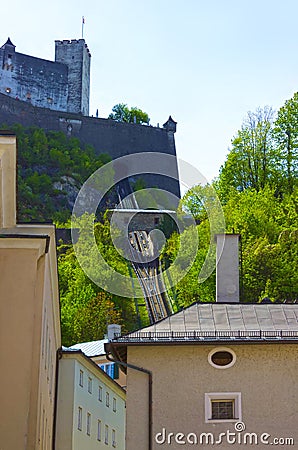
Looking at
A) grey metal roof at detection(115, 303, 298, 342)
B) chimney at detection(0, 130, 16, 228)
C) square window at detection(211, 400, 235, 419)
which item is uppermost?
chimney at detection(0, 130, 16, 228)

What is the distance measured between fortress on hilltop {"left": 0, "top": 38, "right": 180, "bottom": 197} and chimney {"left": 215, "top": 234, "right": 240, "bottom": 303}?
194ft

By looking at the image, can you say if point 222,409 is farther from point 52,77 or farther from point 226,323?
point 52,77

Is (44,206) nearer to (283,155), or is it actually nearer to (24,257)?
(283,155)

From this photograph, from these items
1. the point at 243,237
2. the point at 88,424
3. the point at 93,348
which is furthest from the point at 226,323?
the point at 243,237

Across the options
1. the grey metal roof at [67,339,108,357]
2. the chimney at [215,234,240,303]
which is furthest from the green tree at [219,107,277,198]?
the chimney at [215,234,240,303]

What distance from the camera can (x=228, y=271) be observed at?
17.9 meters

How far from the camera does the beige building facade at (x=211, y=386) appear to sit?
46.1ft

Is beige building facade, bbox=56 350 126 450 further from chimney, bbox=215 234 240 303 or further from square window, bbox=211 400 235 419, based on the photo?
square window, bbox=211 400 235 419

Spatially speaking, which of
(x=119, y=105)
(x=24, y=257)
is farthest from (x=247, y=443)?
(x=119, y=105)

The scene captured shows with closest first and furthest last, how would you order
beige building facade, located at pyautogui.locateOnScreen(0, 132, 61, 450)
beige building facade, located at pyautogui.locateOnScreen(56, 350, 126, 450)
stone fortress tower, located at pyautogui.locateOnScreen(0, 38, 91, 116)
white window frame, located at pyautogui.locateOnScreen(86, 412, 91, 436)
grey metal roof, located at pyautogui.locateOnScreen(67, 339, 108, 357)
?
beige building facade, located at pyautogui.locateOnScreen(0, 132, 61, 450), beige building facade, located at pyautogui.locateOnScreen(56, 350, 126, 450), white window frame, located at pyautogui.locateOnScreen(86, 412, 91, 436), grey metal roof, located at pyautogui.locateOnScreen(67, 339, 108, 357), stone fortress tower, located at pyautogui.locateOnScreen(0, 38, 91, 116)

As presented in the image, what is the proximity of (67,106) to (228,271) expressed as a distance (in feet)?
236

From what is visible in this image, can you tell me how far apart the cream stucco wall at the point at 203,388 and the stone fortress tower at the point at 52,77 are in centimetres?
7285

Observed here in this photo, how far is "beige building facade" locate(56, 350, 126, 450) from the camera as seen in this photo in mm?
25453

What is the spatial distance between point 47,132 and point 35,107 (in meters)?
3.47
